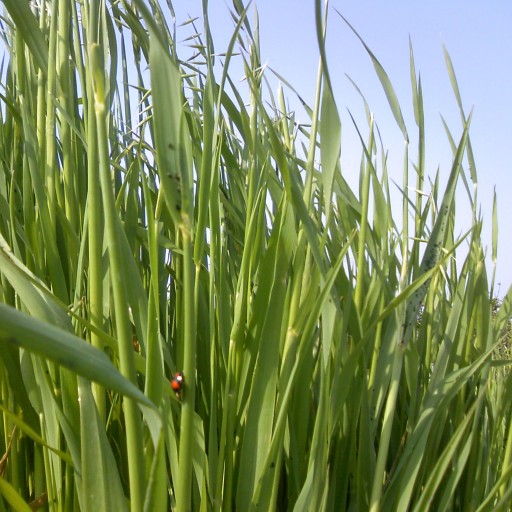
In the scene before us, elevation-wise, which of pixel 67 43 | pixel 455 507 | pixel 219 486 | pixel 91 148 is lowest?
pixel 455 507

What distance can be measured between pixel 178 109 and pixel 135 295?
142mm

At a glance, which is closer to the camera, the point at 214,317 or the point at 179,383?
the point at 179,383

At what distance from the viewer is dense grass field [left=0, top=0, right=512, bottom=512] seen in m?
0.41

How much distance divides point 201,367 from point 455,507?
→ 0.33 meters

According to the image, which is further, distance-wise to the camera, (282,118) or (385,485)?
(282,118)

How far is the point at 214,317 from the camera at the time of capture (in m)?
0.56

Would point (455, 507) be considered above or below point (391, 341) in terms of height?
below

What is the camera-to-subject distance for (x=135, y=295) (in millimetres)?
467

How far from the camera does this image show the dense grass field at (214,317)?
0.41 m

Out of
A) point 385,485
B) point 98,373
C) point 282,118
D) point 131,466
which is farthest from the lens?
point 282,118

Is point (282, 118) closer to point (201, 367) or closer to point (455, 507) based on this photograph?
point (201, 367)

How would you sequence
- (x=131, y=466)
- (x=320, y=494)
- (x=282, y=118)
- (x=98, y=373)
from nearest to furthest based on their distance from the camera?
(x=98, y=373), (x=131, y=466), (x=320, y=494), (x=282, y=118)

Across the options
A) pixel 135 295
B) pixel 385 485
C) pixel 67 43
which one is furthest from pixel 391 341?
pixel 67 43

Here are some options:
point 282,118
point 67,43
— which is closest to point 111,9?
point 67,43
